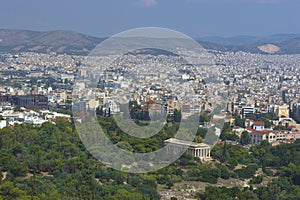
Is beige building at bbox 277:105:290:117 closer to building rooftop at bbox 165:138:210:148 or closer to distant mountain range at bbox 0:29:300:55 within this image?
building rooftop at bbox 165:138:210:148

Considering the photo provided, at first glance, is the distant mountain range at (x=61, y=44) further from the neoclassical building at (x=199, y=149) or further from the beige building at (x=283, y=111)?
the neoclassical building at (x=199, y=149)

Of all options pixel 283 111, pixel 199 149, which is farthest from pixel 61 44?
pixel 199 149

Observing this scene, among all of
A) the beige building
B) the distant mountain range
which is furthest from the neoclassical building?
the distant mountain range

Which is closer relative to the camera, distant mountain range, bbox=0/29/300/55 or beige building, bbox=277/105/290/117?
beige building, bbox=277/105/290/117

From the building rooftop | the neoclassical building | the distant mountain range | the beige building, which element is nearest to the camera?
the building rooftop

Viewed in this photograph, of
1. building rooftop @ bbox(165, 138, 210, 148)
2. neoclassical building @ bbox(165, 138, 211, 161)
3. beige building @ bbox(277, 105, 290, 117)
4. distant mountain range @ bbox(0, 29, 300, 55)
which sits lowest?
neoclassical building @ bbox(165, 138, 211, 161)

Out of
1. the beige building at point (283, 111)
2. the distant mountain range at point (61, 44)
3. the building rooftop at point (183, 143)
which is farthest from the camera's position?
the distant mountain range at point (61, 44)

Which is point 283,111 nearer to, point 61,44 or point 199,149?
point 199,149

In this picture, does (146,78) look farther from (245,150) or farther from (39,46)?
(39,46)

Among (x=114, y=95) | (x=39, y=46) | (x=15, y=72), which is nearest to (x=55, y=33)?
(x=39, y=46)

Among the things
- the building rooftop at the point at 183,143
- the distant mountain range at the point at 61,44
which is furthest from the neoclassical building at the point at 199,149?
the distant mountain range at the point at 61,44

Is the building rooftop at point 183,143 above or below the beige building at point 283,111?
below
